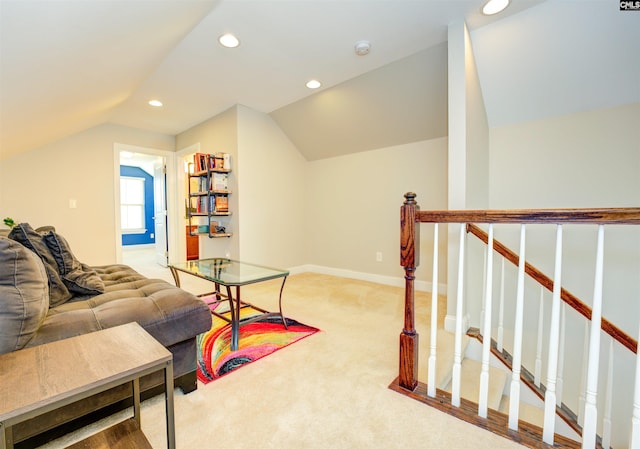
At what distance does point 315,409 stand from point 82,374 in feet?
3.23

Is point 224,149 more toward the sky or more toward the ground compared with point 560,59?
more toward the ground

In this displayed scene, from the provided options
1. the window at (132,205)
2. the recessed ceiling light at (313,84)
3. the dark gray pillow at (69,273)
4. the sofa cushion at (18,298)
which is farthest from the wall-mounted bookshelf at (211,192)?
the window at (132,205)

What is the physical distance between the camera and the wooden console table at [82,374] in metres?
0.67

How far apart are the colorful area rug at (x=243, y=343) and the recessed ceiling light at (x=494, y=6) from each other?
2.62 m

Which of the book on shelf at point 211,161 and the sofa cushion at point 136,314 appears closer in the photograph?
the sofa cushion at point 136,314

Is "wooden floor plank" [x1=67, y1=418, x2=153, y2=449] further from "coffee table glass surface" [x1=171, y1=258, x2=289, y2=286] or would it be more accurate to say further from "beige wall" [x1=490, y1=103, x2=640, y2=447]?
"beige wall" [x1=490, y1=103, x2=640, y2=447]

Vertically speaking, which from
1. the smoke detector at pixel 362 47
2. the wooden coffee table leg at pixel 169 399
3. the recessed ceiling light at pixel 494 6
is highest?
the smoke detector at pixel 362 47

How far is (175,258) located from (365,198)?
11.1ft

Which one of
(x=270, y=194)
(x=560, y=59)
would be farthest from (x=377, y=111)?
(x=270, y=194)

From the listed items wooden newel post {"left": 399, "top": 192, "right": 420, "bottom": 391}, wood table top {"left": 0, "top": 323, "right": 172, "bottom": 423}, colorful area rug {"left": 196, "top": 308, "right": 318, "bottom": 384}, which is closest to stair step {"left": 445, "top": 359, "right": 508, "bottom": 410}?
wooden newel post {"left": 399, "top": 192, "right": 420, "bottom": 391}

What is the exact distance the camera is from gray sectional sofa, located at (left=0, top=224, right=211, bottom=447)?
100 centimetres

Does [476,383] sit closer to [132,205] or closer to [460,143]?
[460,143]

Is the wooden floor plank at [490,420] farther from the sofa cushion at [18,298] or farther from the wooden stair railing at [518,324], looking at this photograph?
the sofa cushion at [18,298]

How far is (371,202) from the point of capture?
3.86 metres
